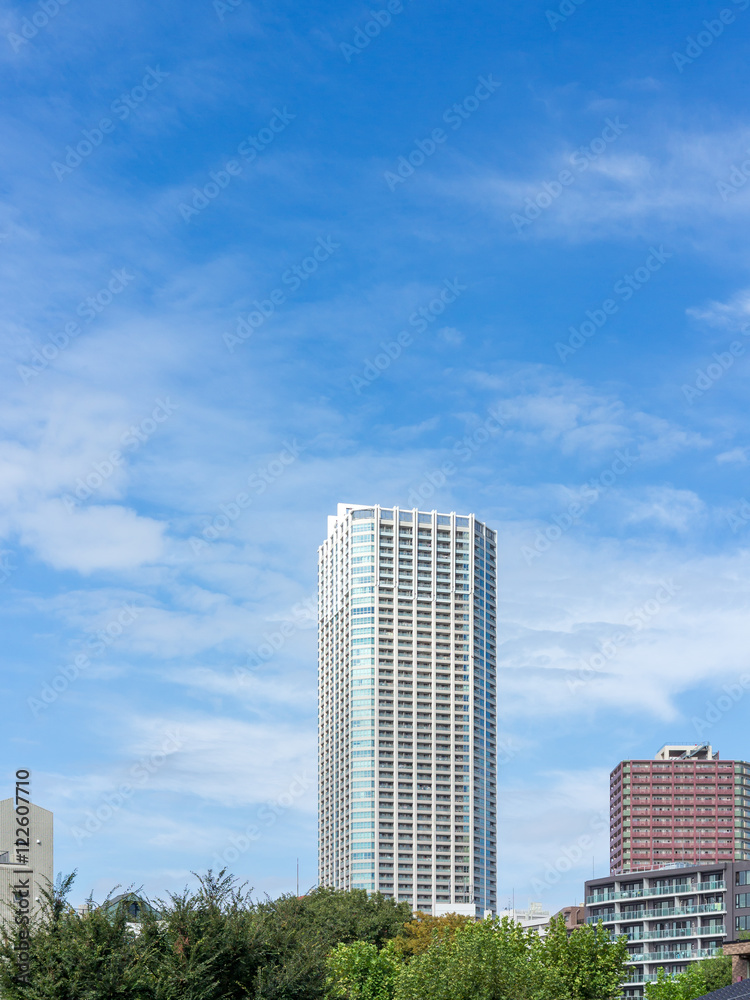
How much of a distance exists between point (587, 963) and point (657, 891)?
337ft

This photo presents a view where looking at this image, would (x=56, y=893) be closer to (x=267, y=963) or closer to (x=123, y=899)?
(x=123, y=899)

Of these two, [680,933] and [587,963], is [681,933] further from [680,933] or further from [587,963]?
[587,963]

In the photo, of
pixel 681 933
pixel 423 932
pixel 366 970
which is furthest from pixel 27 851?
pixel 681 933

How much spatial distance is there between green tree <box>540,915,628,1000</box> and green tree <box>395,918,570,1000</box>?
A: 6.18 ft

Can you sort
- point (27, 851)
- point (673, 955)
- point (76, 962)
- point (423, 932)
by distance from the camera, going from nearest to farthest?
point (76, 962) → point (27, 851) → point (423, 932) → point (673, 955)

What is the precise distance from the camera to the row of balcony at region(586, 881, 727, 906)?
16650 centimetres

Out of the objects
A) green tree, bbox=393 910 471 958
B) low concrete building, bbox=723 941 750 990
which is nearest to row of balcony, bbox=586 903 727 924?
green tree, bbox=393 910 471 958

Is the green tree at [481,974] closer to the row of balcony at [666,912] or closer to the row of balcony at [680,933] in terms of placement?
the row of balcony at [666,912]

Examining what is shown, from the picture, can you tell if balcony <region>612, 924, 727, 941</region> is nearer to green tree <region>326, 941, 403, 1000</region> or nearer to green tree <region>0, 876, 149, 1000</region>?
green tree <region>326, 941, 403, 1000</region>

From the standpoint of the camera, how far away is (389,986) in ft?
312

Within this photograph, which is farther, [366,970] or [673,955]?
[673,955]

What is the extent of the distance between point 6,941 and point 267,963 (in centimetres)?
1097

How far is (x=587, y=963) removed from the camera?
254ft

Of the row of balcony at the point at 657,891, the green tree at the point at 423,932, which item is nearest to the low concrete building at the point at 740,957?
the green tree at the point at 423,932
